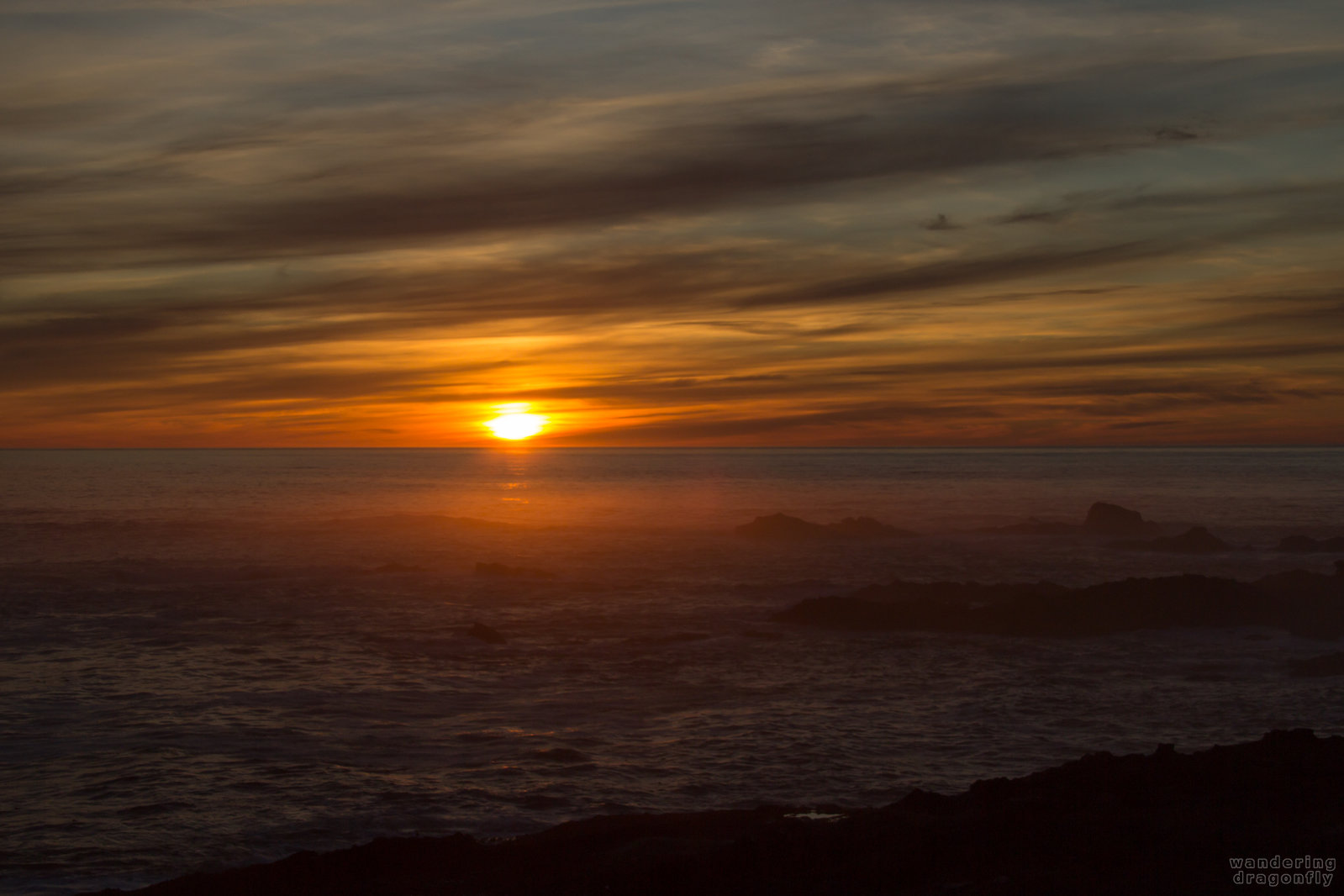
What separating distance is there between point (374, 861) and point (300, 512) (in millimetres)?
83666

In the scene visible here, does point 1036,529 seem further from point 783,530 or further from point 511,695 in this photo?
point 511,695

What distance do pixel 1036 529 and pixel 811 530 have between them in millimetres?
14809

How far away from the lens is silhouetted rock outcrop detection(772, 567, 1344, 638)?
28.4 meters

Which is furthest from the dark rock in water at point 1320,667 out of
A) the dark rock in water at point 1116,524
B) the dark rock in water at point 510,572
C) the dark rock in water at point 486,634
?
the dark rock in water at point 1116,524

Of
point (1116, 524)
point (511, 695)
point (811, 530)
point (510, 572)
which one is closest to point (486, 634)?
point (511, 695)

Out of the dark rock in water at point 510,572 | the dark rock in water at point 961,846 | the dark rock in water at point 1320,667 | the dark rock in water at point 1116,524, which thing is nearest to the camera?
the dark rock in water at point 961,846

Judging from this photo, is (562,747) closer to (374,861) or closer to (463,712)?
(463,712)

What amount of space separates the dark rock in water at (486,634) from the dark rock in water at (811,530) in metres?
34.8

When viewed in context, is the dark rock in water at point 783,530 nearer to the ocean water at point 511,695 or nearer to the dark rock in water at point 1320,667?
the ocean water at point 511,695

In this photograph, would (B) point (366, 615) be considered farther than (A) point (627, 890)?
Yes

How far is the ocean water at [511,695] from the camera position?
1430 cm

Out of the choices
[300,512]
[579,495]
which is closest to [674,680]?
[300,512]

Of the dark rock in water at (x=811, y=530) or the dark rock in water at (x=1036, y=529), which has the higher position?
the dark rock in water at (x=811, y=530)

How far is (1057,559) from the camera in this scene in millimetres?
49312
